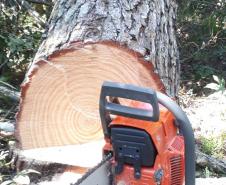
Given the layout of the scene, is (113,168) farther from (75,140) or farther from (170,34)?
(170,34)

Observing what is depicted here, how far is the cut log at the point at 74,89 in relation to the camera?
8.71 feet

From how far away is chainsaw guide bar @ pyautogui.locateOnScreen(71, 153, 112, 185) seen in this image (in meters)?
1.89

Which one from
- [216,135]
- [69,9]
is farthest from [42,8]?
[216,135]

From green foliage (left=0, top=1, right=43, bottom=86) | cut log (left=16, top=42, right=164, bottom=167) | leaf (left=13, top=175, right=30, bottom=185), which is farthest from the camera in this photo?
green foliage (left=0, top=1, right=43, bottom=86)

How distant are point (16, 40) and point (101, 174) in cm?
216

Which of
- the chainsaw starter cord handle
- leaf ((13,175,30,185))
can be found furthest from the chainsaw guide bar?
leaf ((13,175,30,185))

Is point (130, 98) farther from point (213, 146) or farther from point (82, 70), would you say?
point (213, 146)

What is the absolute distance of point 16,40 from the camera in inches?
150

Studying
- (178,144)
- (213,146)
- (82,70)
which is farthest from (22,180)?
(213,146)

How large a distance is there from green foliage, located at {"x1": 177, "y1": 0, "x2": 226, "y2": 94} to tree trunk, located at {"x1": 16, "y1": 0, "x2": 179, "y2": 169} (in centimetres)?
234

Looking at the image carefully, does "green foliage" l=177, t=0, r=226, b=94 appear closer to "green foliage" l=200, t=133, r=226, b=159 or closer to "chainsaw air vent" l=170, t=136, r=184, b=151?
"green foliage" l=200, t=133, r=226, b=159

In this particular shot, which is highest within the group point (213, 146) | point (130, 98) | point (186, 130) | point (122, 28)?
point (122, 28)

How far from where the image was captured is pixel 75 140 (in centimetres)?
275

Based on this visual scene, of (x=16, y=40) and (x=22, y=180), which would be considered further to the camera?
(x=16, y=40)
